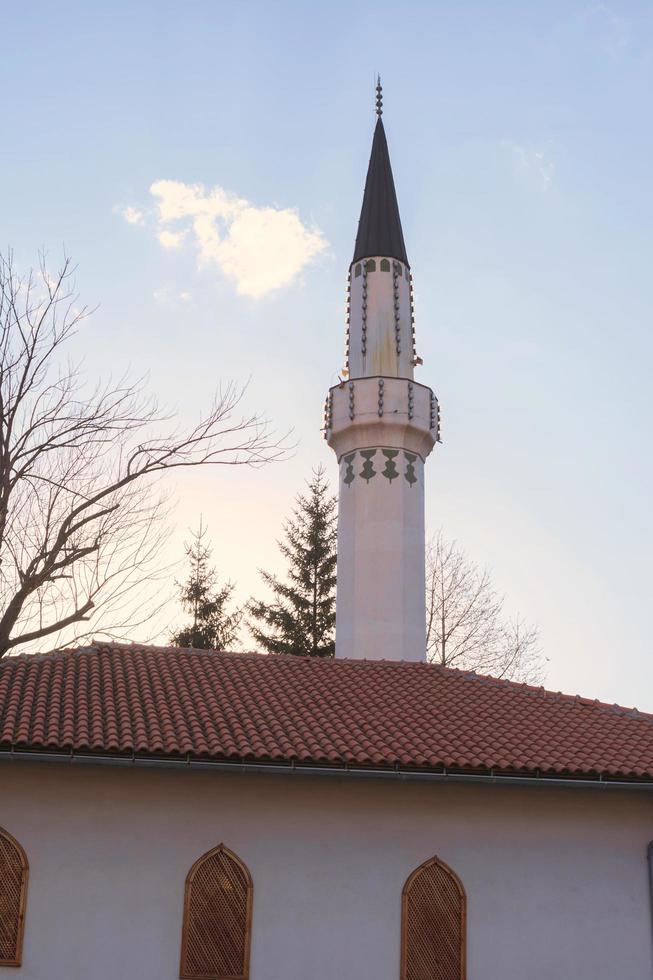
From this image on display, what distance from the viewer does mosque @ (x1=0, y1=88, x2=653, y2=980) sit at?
1300 centimetres

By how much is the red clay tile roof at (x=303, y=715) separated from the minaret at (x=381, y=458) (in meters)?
5.02

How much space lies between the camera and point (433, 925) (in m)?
13.6

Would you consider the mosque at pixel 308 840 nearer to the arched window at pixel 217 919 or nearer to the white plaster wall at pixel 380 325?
the arched window at pixel 217 919

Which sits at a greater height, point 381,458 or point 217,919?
point 381,458

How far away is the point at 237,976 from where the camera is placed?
43.1 ft

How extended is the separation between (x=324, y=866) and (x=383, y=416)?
11.6 metres

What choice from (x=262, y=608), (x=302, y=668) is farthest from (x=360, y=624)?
(x=262, y=608)

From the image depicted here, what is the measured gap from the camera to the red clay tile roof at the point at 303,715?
13.2 metres

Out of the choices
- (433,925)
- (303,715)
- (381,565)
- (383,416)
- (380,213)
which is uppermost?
(380,213)

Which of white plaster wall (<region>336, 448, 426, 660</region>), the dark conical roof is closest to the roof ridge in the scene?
white plaster wall (<region>336, 448, 426, 660</region>)

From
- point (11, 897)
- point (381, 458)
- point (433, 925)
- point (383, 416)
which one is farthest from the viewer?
point (381, 458)

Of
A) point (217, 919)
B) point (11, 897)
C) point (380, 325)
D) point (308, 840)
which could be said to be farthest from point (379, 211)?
point (11, 897)

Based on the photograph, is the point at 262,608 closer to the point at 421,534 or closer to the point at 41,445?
the point at 421,534

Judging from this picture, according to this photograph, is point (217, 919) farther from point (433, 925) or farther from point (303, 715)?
point (303, 715)
